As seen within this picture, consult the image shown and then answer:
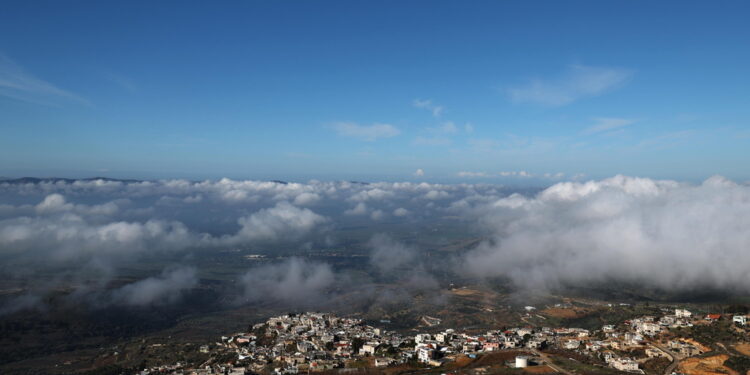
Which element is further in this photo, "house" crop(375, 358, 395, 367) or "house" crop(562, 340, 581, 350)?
"house" crop(562, 340, 581, 350)

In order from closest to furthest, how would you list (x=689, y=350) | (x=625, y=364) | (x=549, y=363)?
1. (x=625, y=364)
2. (x=549, y=363)
3. (x=689, y=350)

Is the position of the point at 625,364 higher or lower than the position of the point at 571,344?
higher

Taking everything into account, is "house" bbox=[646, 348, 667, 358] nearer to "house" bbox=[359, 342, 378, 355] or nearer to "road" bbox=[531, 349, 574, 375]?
"road" bbox=[531, 349, 574, 375]

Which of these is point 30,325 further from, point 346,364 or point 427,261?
point 427,261

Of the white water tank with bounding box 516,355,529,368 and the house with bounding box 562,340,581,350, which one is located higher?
the white water tank with bounding box 516,355,529,368

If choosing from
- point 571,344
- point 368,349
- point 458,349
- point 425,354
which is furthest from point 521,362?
point 368,349

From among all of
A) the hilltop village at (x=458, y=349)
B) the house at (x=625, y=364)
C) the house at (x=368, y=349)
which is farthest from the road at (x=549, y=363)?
the house at (x=368, y=349)

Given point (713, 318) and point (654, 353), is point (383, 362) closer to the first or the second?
point (654, 353)

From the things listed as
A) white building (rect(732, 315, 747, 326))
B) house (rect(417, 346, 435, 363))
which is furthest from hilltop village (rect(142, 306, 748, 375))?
house (rect(417, 346, 435, 363))

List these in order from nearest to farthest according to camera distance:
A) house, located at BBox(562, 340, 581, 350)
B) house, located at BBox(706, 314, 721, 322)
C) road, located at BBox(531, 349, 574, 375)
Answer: road, located at BBox(531, 349, 574, 375), house, located at BBox(562, 340, 581, 350), house, located at BBox(706, 314, 721, 322)

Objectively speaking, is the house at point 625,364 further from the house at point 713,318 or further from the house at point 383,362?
the house at point 383,362
